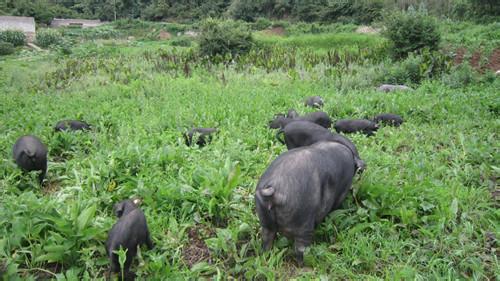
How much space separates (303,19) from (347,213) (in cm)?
4495

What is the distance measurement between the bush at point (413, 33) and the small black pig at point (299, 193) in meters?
11.2

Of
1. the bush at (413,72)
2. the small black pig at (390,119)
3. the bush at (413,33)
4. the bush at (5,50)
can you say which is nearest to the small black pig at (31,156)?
the small black pig at (390,119)

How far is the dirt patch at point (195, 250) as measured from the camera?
9.55 ft

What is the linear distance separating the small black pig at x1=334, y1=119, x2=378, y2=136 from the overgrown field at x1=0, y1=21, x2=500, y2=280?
0.14 metres

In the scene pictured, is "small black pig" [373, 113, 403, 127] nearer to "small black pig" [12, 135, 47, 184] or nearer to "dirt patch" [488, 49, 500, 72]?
"small black pig" [12, 135, 47, 184]

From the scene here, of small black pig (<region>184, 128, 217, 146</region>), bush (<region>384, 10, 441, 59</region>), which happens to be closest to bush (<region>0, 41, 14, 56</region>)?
bush (<region>384, 10, 441, 59</region>)

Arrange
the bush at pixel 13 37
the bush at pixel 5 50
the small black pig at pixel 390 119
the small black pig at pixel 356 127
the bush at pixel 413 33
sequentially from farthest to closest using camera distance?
the bush at pixel 13 37 < the bush at pixel 5 50 < the bush at pixel 413 33 < the small black pig at pixel 390 119 < the small black pig at pixel 356 127

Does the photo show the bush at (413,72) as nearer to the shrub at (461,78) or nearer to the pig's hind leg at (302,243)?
the shrub at (461,78)

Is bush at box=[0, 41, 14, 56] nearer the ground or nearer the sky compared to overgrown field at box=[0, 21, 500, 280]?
nearer the ground

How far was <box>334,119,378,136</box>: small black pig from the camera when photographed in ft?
18.0

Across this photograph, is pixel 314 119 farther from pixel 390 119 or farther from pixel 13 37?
pixel 13 37

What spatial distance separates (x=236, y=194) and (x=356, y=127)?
264 cm

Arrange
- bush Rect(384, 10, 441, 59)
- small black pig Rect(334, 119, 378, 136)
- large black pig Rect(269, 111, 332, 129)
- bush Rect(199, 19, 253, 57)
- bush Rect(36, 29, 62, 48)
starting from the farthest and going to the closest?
bush Rect(36, 29, 62, 48) → bush Rect(199, 19, 253, 57) → bush Rect(384, 10, 441, 59) → small black pig Rect(334, 119, 378, 136) → large black pig Rect(269, 111, 332, 129)

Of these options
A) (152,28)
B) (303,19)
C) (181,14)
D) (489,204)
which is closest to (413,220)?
(489,204)
